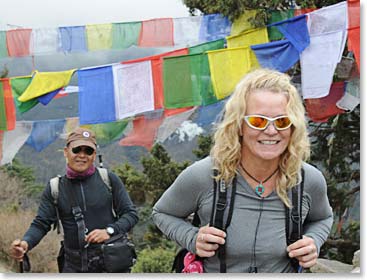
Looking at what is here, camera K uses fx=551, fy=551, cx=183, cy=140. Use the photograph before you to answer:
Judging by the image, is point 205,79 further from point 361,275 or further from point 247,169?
point 247,169

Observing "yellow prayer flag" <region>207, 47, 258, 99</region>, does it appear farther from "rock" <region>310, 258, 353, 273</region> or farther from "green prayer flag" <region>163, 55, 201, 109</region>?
"rock" <region>310, 258, 353, 273</region>

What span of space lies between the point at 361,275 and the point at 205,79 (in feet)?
5.27

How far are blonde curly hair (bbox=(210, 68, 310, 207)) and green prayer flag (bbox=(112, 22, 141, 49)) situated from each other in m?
2.00

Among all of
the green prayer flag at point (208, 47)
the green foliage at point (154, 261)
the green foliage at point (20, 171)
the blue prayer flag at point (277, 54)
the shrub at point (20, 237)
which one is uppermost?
the green prayer flag at point (208, 47)

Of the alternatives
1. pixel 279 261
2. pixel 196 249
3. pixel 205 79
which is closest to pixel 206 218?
pixel 196 249

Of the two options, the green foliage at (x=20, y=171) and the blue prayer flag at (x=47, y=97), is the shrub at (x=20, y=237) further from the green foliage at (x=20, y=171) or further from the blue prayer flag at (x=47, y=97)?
the blue prayer flag at (x=47, y=97)

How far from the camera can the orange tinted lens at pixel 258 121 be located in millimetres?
1347

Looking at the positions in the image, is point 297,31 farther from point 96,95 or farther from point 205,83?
point 96,95

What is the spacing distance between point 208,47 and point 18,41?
114 centimetres

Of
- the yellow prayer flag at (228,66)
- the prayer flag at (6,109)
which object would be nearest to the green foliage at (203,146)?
the yellow prayer flag at (228,66)

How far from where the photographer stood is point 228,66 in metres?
3.19

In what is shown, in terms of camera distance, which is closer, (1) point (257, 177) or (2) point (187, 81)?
(1) point (257, 177)

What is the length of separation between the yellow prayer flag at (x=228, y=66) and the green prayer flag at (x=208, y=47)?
5cm

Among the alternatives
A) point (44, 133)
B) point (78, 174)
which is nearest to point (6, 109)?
point (44, 133)
